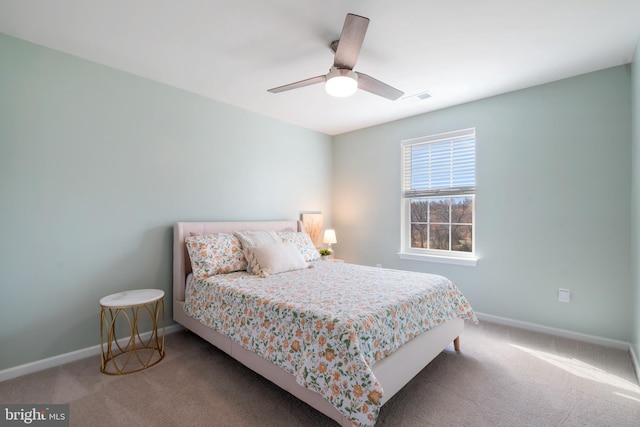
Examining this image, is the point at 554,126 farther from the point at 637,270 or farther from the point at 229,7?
the point at 229,7

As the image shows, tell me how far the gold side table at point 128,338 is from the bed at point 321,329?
1.03 feet

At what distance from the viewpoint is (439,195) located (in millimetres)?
3748

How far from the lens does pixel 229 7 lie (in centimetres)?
187

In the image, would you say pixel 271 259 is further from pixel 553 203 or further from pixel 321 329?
pixel 553 203

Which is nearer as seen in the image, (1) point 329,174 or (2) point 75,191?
(2) point 75,191

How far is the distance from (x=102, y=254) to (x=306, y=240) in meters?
2.09

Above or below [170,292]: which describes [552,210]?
above

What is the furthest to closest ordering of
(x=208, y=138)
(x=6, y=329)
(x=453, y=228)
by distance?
1. (x=453, y=228)
2. (x=208, y=138)
3. (x=6, y=329)

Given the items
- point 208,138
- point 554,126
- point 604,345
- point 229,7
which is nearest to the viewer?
point 229,7

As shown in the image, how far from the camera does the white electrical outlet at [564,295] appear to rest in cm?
284

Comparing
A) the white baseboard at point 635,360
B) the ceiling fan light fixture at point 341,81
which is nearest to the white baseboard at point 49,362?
the ceiling fan light fixture at point 341,81

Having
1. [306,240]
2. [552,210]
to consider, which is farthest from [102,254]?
[552,210]

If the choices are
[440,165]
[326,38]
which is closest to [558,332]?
[440,165]

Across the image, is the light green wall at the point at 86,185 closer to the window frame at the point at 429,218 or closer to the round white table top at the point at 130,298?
the round white table top at the point at 130,298
